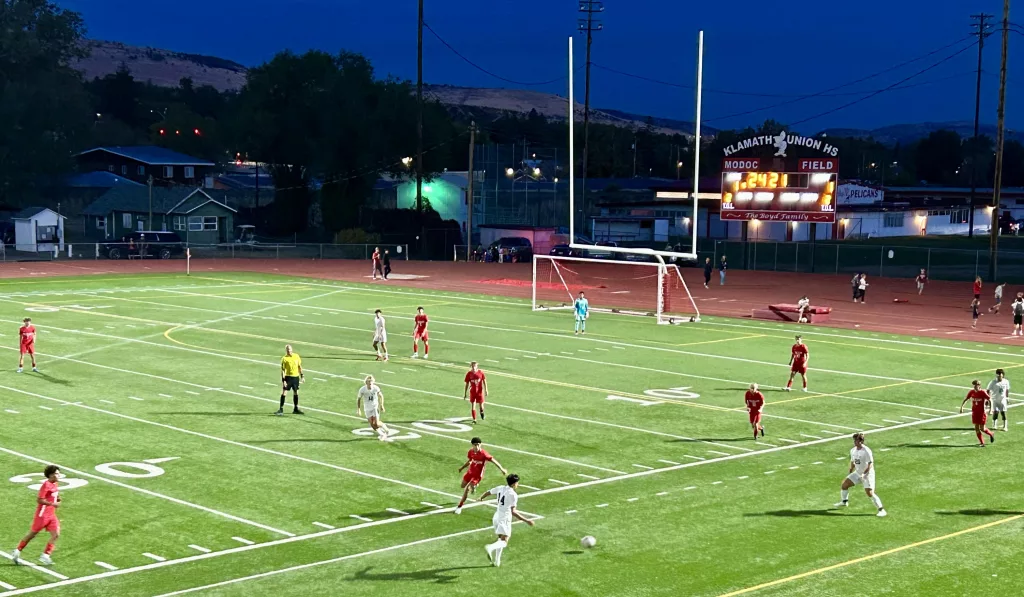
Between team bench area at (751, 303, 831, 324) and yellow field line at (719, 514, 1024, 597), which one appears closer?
yellow field line at (719, 514, 1024, 597)

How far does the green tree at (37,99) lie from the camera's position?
10300cm

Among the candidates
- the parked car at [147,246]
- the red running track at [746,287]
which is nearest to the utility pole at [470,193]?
the red running track at [746,287]

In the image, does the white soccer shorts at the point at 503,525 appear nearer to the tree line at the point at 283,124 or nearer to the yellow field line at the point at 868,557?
the yellow field line at the point at 868,557

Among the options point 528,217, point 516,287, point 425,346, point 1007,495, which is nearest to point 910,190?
point 528,217

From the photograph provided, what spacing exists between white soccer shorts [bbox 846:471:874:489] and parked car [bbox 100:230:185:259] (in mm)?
69895

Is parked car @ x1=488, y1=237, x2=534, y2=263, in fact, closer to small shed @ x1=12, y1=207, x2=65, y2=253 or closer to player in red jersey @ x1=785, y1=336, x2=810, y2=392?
small shed @ x1=12, y1=207, x2=65, y2=253

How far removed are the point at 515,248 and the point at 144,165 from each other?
156 feet

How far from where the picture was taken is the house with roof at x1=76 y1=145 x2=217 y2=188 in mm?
116875

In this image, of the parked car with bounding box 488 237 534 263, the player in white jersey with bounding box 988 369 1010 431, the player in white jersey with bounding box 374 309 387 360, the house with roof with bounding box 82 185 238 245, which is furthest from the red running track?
the player in white jersey with bounding box 374 309 387 360


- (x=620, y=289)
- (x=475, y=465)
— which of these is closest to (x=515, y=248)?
(x=620, y=289)

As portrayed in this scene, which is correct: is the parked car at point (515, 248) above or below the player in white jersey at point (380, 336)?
above

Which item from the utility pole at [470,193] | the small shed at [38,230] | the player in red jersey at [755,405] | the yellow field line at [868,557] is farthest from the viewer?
the small shed at [38,230]

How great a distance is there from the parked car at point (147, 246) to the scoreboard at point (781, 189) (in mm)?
38050

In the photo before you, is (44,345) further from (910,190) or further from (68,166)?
(910,190)
